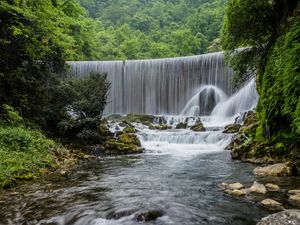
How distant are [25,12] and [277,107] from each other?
858cm

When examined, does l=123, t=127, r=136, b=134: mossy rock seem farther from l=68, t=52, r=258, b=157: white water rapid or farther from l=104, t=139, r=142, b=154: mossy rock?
l=104, t=139, r=142, b=154: mossy rock

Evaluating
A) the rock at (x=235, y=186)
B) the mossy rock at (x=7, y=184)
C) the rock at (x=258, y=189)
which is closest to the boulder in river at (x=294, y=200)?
the rock at (x=258, y=189)

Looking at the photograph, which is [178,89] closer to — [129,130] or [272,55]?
[129,130]

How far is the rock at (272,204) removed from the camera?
625 centimetres

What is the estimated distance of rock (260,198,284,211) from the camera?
6.25m

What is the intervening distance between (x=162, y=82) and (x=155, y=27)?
112 ft

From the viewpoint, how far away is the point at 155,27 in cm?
6303

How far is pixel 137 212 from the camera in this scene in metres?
6.24

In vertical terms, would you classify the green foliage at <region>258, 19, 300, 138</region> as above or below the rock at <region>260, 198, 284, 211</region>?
above

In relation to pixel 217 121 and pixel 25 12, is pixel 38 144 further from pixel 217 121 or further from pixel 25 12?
pixel 217 121

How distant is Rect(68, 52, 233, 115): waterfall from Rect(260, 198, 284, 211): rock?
21191 mm

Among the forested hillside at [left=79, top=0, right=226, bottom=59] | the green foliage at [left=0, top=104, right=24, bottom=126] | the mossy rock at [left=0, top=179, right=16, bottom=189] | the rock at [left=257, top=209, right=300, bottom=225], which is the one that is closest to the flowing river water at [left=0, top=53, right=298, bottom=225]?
the mossy rock at [left=0, top=179, right=16, bottom=189]

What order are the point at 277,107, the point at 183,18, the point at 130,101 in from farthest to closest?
the point at 183,18
the point at 130,101
the point at 277,107

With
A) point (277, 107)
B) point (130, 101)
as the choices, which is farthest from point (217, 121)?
point (277, 107)
